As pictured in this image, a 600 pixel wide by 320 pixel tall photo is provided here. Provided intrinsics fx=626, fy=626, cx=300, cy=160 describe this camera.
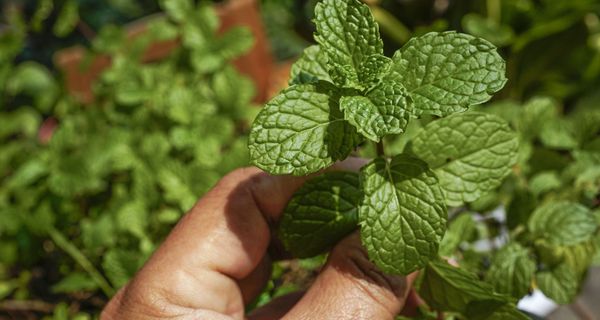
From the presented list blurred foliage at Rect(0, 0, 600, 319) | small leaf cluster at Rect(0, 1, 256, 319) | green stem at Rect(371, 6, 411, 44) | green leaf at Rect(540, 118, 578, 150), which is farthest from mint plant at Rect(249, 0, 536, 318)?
green stem at Rect(371, 6, 411, 44)

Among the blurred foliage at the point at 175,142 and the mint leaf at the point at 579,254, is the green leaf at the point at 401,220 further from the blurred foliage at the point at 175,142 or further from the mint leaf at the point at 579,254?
the mint leaf at the point at 579,254

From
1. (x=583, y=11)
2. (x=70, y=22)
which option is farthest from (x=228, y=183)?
(x=583, y=11)

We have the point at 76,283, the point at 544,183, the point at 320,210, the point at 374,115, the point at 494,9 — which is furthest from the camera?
the point at 494,9

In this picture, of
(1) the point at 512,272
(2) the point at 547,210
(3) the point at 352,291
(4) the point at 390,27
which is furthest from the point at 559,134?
(4) the point at 390,27

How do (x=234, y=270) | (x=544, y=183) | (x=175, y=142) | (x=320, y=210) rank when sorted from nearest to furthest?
1. (x=320, y=210)
2. (x=234, y=270)
3. (x=544, y=183)
4. (x=175, y=142)

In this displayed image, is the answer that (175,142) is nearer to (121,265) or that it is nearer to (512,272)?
(121,265)

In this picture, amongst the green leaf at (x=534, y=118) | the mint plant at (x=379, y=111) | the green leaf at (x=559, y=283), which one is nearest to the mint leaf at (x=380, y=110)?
the mint plant at (x=379, y=111)
